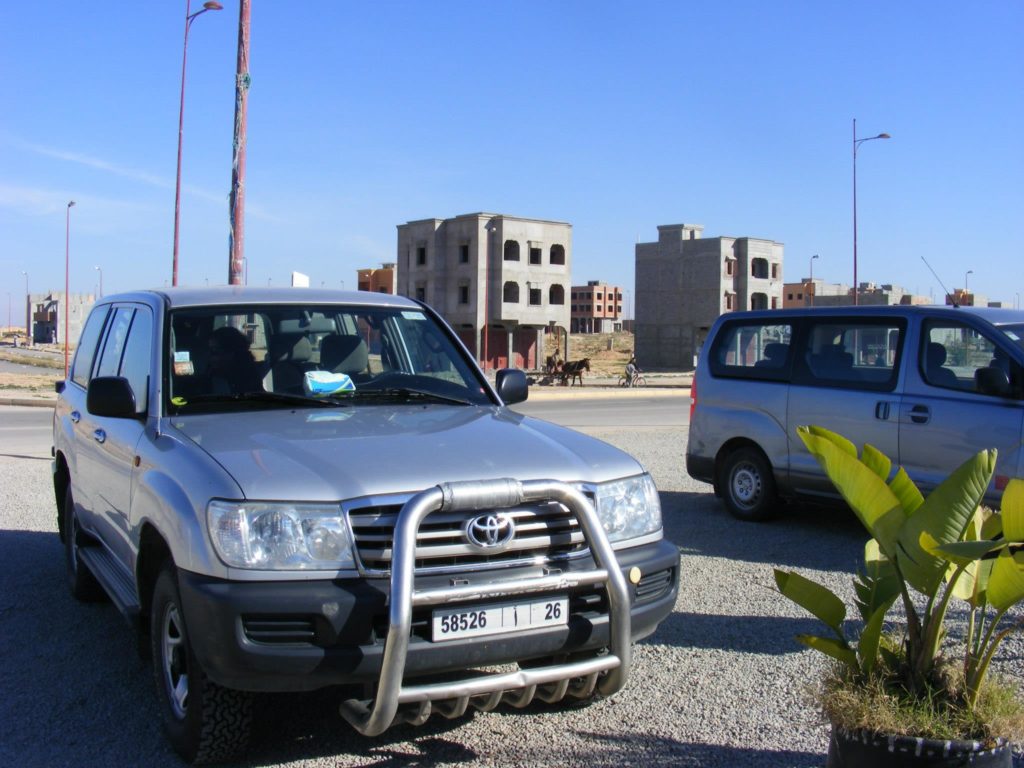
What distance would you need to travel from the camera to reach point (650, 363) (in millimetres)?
75750

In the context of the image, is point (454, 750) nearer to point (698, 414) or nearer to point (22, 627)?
point (22, 627)

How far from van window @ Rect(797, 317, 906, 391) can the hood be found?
4.41m

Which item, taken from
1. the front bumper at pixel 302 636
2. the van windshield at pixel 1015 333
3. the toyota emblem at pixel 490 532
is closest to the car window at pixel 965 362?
the van windshield at pixel 1015 333

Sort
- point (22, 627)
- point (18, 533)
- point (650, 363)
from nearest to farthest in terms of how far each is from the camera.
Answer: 1. point (22, 627)
2. point (18, 533)
3. point (650, 363)

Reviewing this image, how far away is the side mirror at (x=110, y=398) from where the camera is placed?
4.39 m

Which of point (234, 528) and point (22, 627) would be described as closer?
point (234, 528)

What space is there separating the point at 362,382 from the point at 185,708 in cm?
180

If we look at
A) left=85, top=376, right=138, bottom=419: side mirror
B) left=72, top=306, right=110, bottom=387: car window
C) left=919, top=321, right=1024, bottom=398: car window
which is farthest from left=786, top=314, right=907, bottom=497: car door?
left=85, top=376, right=138, bottom=419: side mirror

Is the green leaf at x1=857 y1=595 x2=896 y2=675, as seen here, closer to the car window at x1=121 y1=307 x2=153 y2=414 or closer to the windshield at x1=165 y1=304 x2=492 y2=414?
the windshield at x1=165 y1=304 x2=492 y2=414

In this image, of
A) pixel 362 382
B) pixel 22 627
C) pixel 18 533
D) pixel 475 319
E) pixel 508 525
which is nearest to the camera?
pixel 508 525

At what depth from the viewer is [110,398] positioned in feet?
14.4

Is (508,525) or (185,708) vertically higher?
(508,525)

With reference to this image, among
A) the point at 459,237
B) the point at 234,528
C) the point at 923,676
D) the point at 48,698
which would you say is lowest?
the point at 48,698

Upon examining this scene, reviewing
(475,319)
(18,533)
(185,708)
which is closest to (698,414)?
(18,533)
